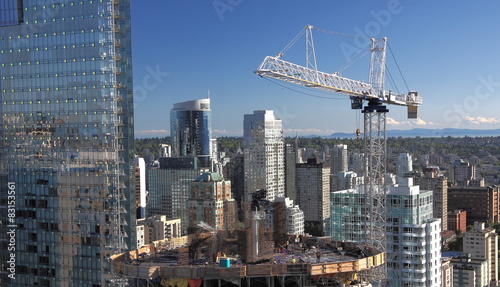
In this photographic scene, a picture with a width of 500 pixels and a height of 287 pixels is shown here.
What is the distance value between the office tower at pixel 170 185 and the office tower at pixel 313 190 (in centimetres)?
1308

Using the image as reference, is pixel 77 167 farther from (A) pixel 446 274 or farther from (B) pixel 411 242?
(A) pixel 446 274

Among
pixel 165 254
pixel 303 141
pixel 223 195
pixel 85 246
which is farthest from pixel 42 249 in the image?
pixel 303 141

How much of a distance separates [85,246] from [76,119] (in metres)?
5.82

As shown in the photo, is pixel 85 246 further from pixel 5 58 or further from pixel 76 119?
pixel 5 58

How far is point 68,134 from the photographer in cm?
2862

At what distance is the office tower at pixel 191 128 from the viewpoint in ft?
316

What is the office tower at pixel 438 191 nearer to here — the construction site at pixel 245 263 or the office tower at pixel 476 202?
the office tower at pixel 476 202

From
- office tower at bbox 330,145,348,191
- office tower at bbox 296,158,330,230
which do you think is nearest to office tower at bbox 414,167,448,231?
office tower at bbox 296,158,330,230

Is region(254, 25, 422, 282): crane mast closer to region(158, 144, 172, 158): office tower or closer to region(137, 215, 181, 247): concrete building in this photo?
region(137, 215, 181, 247): concrete building

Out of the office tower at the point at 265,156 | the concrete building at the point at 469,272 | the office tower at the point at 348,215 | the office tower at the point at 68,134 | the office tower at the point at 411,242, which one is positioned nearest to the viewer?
the office tower at the point at 68,134

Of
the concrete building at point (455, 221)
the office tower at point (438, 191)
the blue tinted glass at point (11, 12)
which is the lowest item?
the concrete building at point (455, 221)

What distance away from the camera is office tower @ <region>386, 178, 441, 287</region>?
28.4m

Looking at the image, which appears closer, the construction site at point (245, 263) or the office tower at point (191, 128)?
the construction site at point (245, 263)

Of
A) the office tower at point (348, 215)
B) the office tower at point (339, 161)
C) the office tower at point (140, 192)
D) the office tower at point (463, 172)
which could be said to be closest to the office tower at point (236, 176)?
the office tower at point (140, 192)
